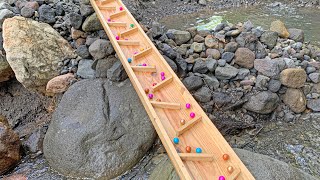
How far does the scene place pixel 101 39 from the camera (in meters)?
4.84

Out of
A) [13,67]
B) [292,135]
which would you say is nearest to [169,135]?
[292,135]

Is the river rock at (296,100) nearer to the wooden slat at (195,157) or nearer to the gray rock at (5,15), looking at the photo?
the wooden slat at (195,157)

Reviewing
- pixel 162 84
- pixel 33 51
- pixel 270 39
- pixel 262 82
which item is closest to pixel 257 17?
pixel 270 39

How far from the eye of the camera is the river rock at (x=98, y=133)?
12.2ft

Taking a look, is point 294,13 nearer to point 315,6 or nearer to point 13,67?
point 315,6

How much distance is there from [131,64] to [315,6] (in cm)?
855

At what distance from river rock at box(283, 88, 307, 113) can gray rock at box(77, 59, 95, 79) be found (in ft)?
10.1

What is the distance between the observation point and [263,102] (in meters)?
4.33

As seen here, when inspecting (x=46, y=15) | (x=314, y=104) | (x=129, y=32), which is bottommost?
(x=314, y=104)

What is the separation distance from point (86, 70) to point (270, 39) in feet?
Answer: 10.4

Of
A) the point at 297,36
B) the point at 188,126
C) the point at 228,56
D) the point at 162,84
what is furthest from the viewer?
the point at 297,36

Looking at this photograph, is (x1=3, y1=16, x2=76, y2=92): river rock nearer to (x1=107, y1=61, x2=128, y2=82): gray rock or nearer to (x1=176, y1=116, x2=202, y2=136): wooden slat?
(x1=107, y1=61, x2=128, y2=82): gray rock

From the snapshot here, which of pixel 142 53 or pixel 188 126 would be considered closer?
pixel 188 126

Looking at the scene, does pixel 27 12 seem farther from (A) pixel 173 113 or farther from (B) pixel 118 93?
(A) pixel 173 113
